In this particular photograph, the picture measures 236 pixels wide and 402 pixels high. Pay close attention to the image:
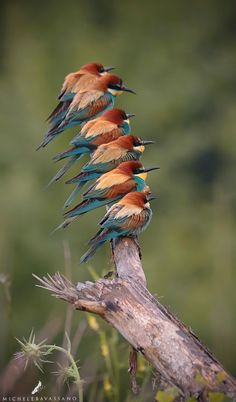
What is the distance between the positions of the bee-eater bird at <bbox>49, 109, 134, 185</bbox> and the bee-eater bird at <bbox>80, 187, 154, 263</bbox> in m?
0.24

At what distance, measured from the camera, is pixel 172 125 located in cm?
1360

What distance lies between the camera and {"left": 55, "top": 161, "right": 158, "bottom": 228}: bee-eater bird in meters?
3.30

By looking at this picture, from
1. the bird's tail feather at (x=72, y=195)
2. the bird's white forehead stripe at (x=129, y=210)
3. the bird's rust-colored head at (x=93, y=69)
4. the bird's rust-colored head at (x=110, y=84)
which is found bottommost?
the bird's white forehead stripe at (x=129, y=210)

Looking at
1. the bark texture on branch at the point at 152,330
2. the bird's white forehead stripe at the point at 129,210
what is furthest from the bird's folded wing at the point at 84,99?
the bark texture on branch at the point at 152,330

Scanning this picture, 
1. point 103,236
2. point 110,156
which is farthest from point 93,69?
point 103,236

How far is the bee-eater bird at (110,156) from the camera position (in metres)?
3.43

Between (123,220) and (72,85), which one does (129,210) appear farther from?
(72,85)

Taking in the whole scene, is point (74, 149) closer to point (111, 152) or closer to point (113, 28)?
point (111, 152)

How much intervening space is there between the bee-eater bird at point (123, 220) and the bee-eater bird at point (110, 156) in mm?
149

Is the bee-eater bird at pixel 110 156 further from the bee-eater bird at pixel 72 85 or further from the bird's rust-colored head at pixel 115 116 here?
the bee-eater bird at pixel 72 85

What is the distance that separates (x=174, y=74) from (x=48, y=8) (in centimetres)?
462

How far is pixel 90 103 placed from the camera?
144 inches

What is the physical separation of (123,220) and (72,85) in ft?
2.11

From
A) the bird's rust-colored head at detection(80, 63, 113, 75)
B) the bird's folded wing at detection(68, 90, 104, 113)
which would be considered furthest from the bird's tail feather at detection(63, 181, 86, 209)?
the bird's rust-colored head at detection(80, 63, 113, 75)
